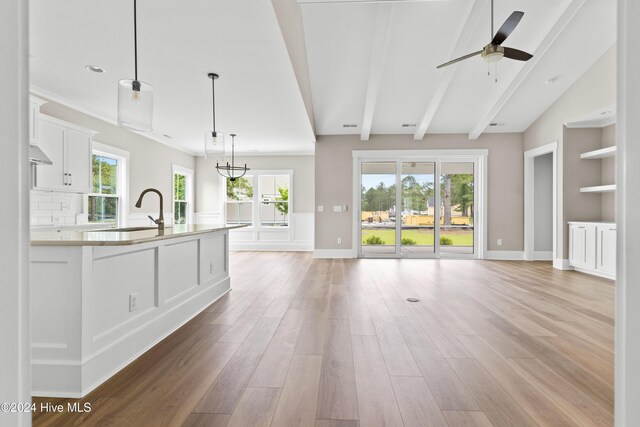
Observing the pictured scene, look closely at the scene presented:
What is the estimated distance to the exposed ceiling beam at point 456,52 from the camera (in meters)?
3.88

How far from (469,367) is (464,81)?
4876mm

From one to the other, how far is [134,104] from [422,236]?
21.0 ft

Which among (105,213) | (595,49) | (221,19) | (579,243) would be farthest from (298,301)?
(595,49)

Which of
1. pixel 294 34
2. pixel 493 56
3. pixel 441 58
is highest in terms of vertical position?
pixel 441 58

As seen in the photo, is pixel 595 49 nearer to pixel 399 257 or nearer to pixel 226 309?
pixel 399 257

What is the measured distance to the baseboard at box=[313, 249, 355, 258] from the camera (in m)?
7.23

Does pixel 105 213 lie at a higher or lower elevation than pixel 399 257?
higher

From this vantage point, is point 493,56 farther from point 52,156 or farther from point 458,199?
point 52,156

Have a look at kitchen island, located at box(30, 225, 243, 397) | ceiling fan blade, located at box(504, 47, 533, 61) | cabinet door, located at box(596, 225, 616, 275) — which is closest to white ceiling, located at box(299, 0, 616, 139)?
ceiling fan blade, located at box(504, 47, 533, 61)

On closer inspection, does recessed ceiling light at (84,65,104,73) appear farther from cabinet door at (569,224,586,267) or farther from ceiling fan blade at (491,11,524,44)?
cabinet door at (569,224,586,267)

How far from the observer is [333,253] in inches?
286

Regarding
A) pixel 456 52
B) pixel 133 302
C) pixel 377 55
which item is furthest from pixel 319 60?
pixel 133 302

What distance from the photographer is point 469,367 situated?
2.13m

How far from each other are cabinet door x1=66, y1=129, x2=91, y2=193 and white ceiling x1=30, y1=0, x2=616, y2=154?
0.59m
